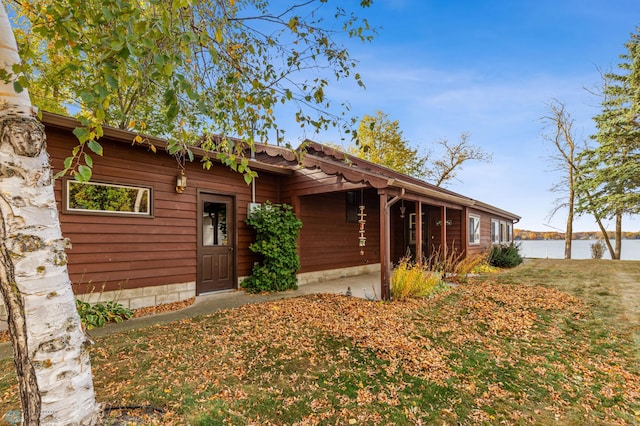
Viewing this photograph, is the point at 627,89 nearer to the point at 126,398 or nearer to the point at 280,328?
the point at 280,328

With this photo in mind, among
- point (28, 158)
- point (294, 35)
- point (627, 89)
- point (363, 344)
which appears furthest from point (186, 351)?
point (627, 89)

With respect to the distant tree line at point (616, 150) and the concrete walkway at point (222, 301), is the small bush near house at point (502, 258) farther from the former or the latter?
the concrete walkway at point (222, 301)

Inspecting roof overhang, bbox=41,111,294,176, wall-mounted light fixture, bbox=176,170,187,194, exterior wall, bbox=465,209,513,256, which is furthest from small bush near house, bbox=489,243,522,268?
wall-mounted light fixture, bbox=176,170,187,194

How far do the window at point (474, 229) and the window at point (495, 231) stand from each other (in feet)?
7.15

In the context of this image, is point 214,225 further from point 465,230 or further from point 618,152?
point 618,152

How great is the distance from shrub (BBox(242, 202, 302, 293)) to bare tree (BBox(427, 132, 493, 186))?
16708 mm

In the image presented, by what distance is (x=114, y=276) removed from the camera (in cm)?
501

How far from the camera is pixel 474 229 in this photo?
1255 cm

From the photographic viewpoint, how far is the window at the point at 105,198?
4.63 m

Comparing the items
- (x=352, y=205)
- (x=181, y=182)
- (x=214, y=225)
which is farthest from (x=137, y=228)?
(x=352, y=205)

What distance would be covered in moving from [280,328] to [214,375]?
137cm

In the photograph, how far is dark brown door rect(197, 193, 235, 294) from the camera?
626cm

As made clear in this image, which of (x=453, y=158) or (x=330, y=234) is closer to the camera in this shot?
(x=330, y=234)

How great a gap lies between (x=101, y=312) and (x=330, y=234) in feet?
18.4
